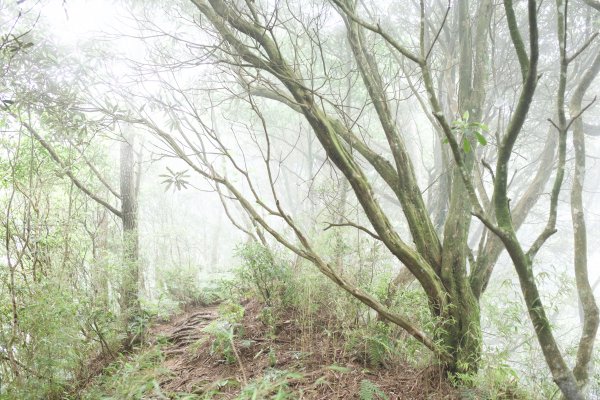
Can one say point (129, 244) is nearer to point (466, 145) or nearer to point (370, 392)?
point (370, 392)

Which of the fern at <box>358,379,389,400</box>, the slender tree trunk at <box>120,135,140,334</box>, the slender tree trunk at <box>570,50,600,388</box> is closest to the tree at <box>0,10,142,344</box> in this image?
the slender tree trunk at <box>120,135,140,334</box>

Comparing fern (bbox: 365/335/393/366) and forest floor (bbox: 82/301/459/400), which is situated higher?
fern (bbox: 365/335/393/366)

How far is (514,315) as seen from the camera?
2902mm

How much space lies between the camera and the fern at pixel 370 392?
8.38 ft

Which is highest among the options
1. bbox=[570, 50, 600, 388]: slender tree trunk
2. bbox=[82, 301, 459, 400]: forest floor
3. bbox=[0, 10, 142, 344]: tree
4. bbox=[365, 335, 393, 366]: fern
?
bbox=[0, 10, 142, 344]: tree

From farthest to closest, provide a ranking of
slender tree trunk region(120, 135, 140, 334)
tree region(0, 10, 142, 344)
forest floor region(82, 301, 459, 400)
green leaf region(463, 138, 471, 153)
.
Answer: slender tree trunk region(120, 135, 140, 334) < tree region(0, 10, 142, 344) < forest floor region(82, 301, 459, 400) < green leaf region(463, 138, 471, 153)

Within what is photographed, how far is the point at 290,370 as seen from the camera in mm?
3072

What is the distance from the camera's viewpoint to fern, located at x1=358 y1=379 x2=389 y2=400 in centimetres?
255

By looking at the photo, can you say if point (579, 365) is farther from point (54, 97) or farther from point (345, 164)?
point (54, 97)

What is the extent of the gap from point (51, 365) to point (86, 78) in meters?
4.06

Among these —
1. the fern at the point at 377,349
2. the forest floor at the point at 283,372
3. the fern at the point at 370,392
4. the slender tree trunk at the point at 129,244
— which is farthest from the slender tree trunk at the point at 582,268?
the slender tree trunk at the point at 129,244

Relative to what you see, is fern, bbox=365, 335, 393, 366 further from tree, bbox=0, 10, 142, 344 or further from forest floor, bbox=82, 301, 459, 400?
tree, bbox=0, 10, 142, 344

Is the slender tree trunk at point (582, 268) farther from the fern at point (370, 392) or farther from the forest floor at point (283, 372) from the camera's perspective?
the fern at point (370, 392)

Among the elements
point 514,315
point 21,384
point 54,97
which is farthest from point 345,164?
point 54,97
